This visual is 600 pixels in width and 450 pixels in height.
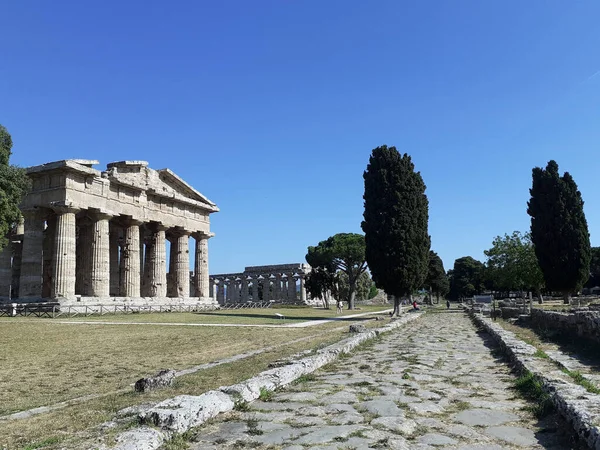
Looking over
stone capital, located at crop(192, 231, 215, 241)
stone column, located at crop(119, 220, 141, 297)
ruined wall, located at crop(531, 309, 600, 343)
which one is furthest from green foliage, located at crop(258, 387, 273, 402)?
stone capital, located at crop(192, 231, 215, 241)

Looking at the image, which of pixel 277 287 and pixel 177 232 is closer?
pixel 177 232

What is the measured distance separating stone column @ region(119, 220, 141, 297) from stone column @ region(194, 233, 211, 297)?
30.5ft

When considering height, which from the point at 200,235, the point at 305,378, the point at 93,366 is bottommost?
the point at 93,366

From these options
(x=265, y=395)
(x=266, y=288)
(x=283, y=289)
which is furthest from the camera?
(x=266, y=288)

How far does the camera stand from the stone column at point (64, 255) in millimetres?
33656

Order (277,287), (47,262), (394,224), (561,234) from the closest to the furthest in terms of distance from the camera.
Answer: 1. (394,224)
2. (561,234)
3. (47,262)
4. (277,287)

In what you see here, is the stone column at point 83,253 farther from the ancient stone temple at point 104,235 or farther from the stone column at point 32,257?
the stone column at point 32,257

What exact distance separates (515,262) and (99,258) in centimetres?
3534

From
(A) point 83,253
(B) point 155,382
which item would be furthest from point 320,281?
(B) point 155,382

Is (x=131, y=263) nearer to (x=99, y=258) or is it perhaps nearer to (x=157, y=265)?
(x=157, y=265)

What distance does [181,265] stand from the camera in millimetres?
48438

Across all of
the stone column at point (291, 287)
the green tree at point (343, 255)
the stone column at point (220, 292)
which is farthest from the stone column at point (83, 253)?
the stone column at point (220, 292)

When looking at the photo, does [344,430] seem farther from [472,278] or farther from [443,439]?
[472,278]

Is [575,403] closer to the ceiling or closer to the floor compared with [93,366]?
closer to the ceiling
